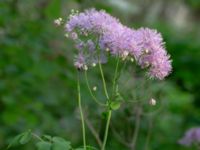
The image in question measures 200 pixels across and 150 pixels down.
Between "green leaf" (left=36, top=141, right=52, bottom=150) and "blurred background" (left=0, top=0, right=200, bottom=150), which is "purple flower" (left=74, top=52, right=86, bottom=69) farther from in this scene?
"blurred background" (left=0, top=0, right=200, bottom=150)

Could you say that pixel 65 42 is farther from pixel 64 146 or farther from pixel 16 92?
pixel 64 146

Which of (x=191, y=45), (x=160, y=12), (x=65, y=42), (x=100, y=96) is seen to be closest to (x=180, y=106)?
(x=191, y=45)

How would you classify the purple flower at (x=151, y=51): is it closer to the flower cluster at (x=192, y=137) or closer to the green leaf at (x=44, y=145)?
the green leaf at (x=44, y=145)

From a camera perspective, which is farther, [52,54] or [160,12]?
[160,12]

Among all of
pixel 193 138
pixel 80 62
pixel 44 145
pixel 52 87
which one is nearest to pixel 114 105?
pixel 80 62

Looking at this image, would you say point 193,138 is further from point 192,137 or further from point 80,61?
point 80,61

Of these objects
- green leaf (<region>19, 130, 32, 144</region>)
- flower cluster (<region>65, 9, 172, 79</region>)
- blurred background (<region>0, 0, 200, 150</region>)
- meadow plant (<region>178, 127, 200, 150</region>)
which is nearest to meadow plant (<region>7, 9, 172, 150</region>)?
flower cluster (<region>65, 9, 172, 79</region>)

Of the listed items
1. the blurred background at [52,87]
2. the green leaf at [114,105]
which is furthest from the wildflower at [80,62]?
the blurred background at [52,87]
